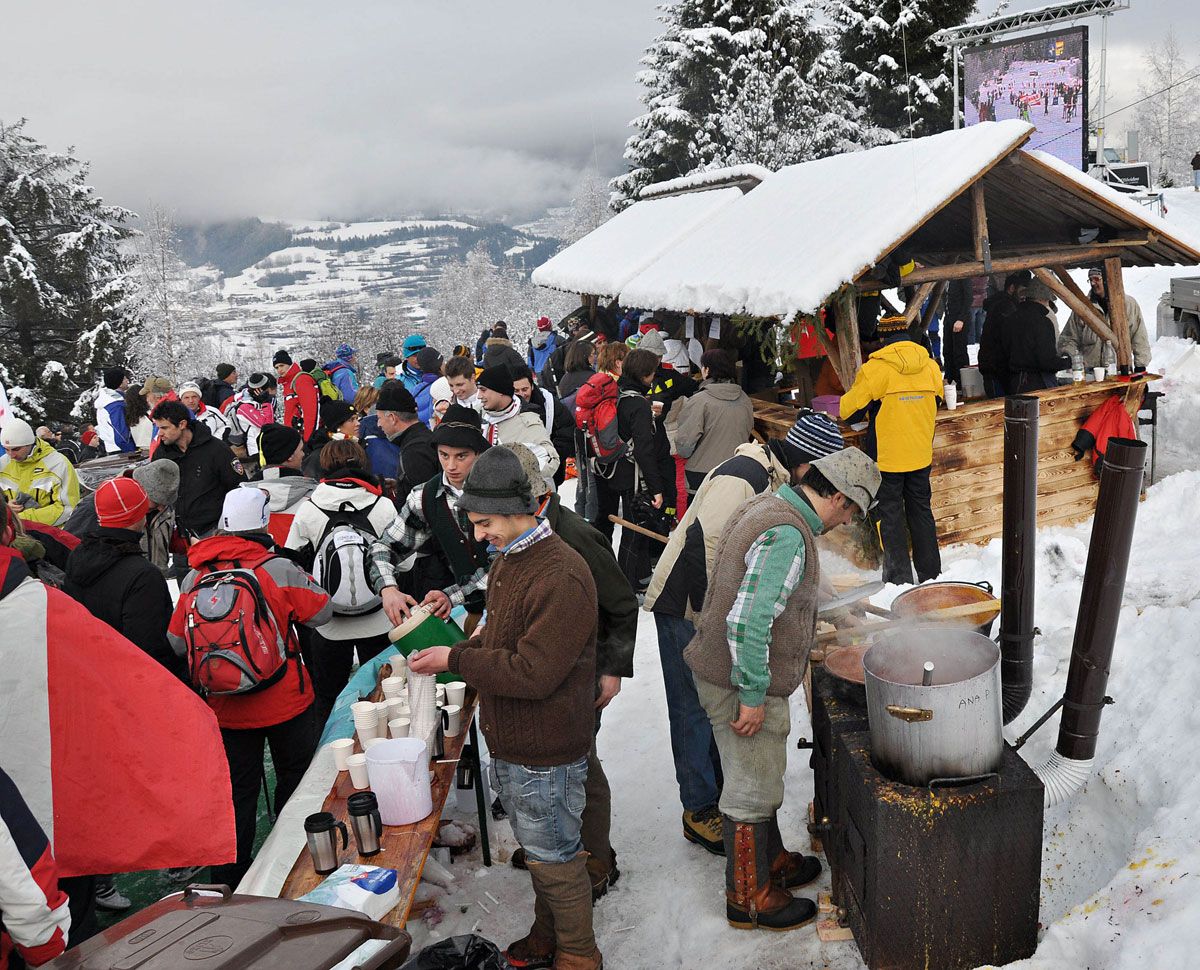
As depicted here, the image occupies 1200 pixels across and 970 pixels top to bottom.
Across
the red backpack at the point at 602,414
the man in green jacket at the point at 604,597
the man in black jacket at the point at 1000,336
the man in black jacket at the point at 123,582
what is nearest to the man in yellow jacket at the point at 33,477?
the man in black jacket at the point at 123,582

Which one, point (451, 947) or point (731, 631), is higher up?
point (731, 631)

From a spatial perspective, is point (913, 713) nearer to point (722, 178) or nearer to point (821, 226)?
point (821, 226)

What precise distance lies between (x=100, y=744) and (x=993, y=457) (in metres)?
7.68

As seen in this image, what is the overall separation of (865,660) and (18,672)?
2926 mm

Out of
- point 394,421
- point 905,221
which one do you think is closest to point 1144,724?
point 905,221

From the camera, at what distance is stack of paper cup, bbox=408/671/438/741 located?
163 inches

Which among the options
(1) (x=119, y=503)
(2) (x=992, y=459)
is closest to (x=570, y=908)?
(1) (x=119, y=503)

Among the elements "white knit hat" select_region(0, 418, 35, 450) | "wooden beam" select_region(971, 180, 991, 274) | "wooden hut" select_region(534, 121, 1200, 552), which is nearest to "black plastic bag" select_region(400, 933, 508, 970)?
"wooden hut" select_region(534, 121, 1200, 552)

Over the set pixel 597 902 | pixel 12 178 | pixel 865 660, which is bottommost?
pixel 597 902

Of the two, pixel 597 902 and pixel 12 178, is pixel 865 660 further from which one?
pixel 12 178

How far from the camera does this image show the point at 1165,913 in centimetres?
302

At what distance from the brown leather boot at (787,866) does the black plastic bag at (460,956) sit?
167 centimetres

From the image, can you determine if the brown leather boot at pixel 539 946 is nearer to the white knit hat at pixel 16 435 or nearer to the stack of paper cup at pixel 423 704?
the stack of paper cup at pixel 423 704

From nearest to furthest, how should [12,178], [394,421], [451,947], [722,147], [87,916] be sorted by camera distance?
[451,947] < [87,916] < [394,421] < [12,178] < [722,147]
